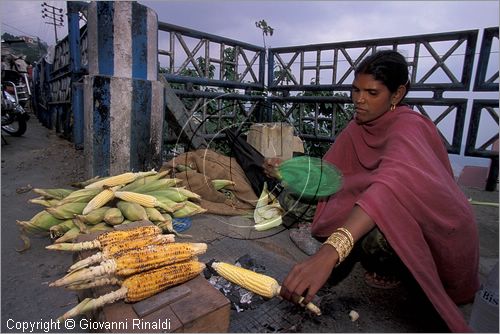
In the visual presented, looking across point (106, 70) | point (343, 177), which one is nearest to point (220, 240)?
point (343, 177)

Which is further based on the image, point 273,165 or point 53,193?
point 273,165

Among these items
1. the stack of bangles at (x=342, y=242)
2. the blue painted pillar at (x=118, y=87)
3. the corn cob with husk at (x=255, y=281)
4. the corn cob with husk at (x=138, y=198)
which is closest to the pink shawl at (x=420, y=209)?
the stack of bangles at (x=342, y=242)

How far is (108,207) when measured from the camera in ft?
9.20

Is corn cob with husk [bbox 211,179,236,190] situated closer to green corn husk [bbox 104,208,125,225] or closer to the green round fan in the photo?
the green round fan

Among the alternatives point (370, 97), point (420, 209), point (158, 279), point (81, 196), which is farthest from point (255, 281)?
point (81, 196)

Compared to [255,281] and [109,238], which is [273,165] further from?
[109,238]

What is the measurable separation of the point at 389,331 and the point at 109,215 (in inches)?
91.9

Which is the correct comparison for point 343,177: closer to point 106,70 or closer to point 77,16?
point 106,70

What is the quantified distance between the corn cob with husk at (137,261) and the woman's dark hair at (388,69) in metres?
1.69

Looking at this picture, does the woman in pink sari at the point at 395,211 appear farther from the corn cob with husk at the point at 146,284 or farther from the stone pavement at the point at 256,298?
the corn cob with husk at the point at 146,284

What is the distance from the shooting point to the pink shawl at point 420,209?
1522 millimetres

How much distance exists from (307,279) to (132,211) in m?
1.91

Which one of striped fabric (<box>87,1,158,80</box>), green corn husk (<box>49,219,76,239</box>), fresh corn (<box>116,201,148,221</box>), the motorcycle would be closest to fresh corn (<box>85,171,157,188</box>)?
A: fresh corn (<box>116,201,148,221</box>)

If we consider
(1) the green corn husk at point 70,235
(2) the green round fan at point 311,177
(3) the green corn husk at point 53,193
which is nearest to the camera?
(1) the green corn husk at point 70,235
